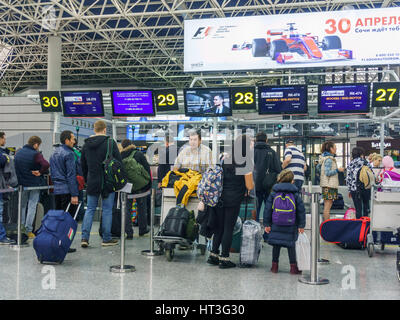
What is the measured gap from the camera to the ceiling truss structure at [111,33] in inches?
767

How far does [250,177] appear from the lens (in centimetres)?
480

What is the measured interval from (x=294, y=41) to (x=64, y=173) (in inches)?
338

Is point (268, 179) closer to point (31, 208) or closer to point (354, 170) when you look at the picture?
point (354, 170)

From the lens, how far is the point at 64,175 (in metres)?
6.02

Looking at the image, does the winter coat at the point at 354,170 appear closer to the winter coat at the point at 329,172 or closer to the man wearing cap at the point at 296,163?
→ the winter coat at the point at 329,172

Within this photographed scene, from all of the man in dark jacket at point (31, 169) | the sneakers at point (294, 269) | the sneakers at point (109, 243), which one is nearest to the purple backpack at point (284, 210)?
the sneakers at point (294, 269)

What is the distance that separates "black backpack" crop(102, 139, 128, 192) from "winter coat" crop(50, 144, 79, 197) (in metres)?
0.45

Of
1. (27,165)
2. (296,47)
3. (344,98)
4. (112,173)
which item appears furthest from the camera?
(296,47)

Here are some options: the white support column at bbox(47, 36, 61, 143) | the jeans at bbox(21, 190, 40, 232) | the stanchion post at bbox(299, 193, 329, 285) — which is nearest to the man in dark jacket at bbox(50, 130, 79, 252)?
the jeans at bbox(21, 190, 40, 232)

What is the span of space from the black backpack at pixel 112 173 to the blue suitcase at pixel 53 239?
0.88 m

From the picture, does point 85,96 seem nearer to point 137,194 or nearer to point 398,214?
point 137,194

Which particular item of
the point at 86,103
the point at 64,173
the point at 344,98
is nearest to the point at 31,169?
the point at 64,173

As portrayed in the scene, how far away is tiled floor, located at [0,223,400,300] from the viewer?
384cm

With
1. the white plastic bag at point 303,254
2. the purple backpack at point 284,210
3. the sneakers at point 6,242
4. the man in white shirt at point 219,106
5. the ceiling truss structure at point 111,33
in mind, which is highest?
the ceiling truss structure at point 111,33
